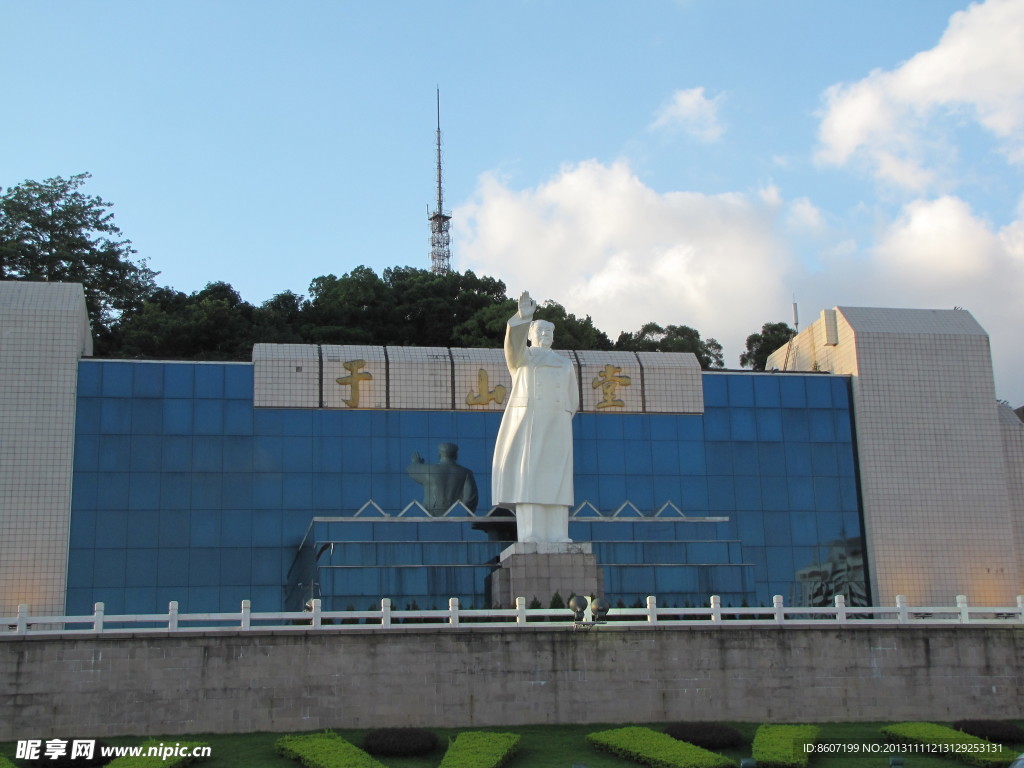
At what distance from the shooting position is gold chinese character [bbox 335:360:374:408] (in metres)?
35.1

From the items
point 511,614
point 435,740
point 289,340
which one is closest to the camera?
point 435,740

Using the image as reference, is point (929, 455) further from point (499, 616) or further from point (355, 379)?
point (499, 616)

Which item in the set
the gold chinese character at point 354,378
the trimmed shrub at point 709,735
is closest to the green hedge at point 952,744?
the trimmed shrub at point 709,735

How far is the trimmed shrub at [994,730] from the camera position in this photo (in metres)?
23.2

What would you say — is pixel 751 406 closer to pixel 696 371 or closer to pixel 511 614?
pixel 696 371

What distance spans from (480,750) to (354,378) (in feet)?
51.7

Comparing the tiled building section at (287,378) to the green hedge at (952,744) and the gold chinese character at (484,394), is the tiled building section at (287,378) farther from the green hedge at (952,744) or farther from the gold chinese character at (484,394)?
the green hedge at (952,744)

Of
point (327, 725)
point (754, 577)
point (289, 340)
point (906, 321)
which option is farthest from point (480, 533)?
point (289, 340)

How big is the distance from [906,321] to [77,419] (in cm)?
2330

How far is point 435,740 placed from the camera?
2205 cm

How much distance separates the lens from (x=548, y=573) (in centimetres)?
2711

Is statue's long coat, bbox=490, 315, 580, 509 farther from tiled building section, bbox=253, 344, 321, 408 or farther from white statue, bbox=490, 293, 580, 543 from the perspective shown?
tiled building section, bbox=253, 344, 321, 408

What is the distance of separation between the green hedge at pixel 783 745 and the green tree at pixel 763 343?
38034 millimetres

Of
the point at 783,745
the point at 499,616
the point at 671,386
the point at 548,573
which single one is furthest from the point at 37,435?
the point at 783,745
